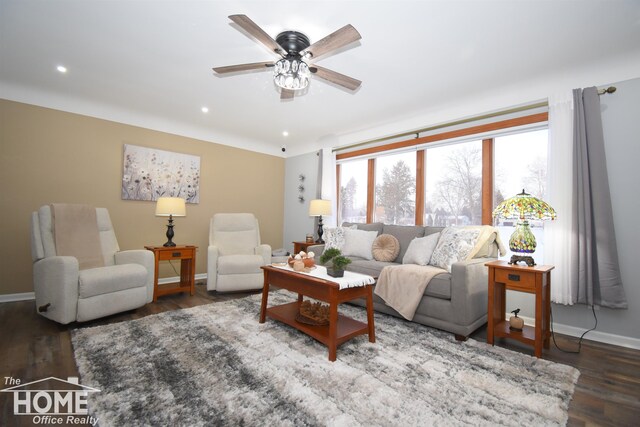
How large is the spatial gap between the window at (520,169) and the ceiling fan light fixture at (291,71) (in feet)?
8.33

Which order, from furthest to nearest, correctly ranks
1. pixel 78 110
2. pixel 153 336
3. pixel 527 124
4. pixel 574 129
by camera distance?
pixel 78 110
pixel 527 124
pixel 574 129
pixel 153 336

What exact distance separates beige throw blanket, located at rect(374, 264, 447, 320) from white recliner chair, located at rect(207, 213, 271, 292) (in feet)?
5.58

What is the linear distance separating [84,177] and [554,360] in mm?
5253

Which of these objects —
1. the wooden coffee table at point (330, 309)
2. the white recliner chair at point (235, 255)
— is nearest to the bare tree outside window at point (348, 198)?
the white recliner chair at point (235, 255)

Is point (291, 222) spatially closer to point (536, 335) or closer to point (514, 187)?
point (514, 187)

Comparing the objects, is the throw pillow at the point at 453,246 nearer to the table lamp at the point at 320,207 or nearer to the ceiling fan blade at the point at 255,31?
the table lamp at the point at 320,207

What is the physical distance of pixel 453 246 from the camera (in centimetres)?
283

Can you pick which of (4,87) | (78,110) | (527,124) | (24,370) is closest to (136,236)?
(78,110)

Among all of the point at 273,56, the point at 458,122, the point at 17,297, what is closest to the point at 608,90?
the point at 458,122

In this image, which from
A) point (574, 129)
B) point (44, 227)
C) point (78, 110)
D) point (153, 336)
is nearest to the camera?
point (153, 336)

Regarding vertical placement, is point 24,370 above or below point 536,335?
below

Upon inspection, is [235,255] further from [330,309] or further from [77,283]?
[330,309]

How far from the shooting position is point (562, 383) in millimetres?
1763

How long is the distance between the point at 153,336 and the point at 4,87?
3364 millimetres
